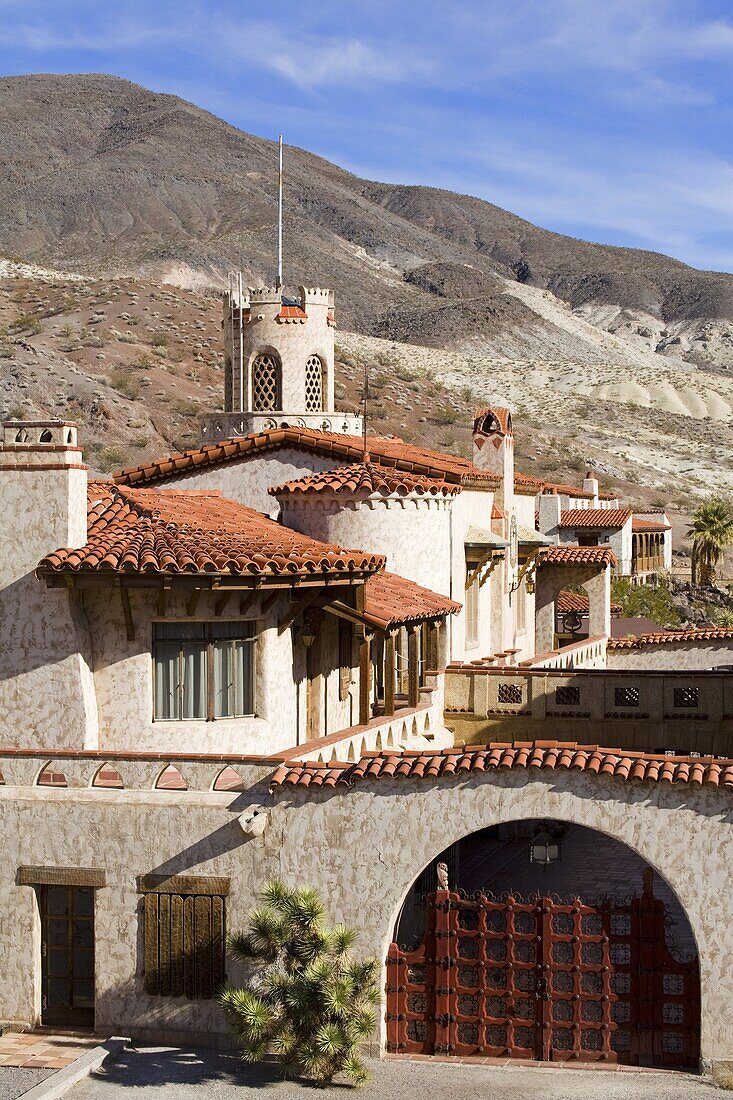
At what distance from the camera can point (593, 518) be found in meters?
62.0

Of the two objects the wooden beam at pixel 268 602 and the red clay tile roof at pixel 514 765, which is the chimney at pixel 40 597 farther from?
the red clay tile roof at pixel 514 765

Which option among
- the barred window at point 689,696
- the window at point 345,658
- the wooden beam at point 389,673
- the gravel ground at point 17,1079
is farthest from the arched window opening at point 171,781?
the barred window at point 689,696

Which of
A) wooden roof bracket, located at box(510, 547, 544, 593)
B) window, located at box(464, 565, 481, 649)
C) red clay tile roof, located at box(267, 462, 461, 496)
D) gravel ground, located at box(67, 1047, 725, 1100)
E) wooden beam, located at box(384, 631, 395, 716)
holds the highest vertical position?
red clay tile roof, located at box(267, 462, 461, 496)

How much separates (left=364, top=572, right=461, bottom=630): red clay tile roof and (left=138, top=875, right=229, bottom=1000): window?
5.36 meters

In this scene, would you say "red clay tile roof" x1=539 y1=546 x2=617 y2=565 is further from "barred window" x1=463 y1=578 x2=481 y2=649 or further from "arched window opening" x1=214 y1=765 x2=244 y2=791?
"arched window opening" x1=214 y1=765 x2=244 y2=791

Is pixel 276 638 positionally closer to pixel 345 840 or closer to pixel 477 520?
pixel 345 840

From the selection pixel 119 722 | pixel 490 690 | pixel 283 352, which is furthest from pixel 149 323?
pixel 119 722

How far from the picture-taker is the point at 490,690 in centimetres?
2575

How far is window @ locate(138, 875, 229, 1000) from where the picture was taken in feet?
54.0

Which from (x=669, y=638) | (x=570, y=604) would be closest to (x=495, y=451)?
(x=669, y=638)

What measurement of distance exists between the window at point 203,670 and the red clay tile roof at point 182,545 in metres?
1.13

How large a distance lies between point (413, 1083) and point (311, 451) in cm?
1398

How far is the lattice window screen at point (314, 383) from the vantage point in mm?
32438

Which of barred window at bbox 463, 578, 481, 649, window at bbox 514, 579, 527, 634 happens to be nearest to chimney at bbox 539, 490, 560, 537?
window at bbox 514, 579, 527, 634
